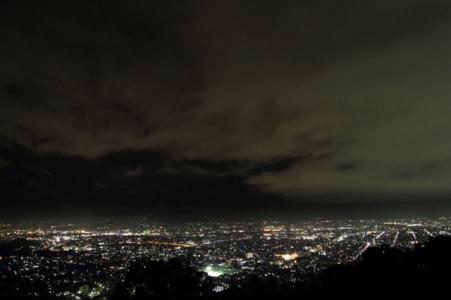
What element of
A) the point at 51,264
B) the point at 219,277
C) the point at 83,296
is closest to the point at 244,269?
the point at 219,277

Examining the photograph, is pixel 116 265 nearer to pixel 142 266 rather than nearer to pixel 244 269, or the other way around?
pixel 244 269

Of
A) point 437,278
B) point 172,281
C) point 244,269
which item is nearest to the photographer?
point 437,278

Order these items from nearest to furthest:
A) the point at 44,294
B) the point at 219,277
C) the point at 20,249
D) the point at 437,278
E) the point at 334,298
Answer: the point at 437,278 → the point at 334,298 → the point at 44,294 → the point at 219,277 → the point at 20,249

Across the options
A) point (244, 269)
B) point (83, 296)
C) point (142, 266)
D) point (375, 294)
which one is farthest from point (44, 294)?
point (375, 294)

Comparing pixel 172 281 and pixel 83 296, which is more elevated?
pixel 172 281

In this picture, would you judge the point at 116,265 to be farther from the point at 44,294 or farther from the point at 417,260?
the point at 417,260

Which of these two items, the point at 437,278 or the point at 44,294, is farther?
the point at 44,294
